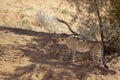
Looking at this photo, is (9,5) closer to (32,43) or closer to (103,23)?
(32,43)

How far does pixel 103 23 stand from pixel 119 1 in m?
0.64

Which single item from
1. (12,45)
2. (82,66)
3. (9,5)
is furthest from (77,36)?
(9,5)

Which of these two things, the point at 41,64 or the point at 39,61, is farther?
the point at 39,61

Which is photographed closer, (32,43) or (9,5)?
(32,43)

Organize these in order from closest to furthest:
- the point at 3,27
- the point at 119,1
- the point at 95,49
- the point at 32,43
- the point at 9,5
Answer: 1. the point at 119,1
2. the point at 95,49
3. the point at 32,43
4. the point at 3,27
5. the point at 9,5

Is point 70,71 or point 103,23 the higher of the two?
point 103,23

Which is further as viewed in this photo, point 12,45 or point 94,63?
point 12,45

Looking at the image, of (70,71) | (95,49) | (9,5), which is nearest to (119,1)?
(95,49)

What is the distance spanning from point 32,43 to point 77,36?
1254 mm

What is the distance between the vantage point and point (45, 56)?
25.6 feet

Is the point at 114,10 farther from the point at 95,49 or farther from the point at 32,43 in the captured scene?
the point at 32,43

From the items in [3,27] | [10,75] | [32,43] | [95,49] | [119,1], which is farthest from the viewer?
[3,27]

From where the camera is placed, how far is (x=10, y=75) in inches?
268

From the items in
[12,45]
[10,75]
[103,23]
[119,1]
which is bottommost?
[10,75]
